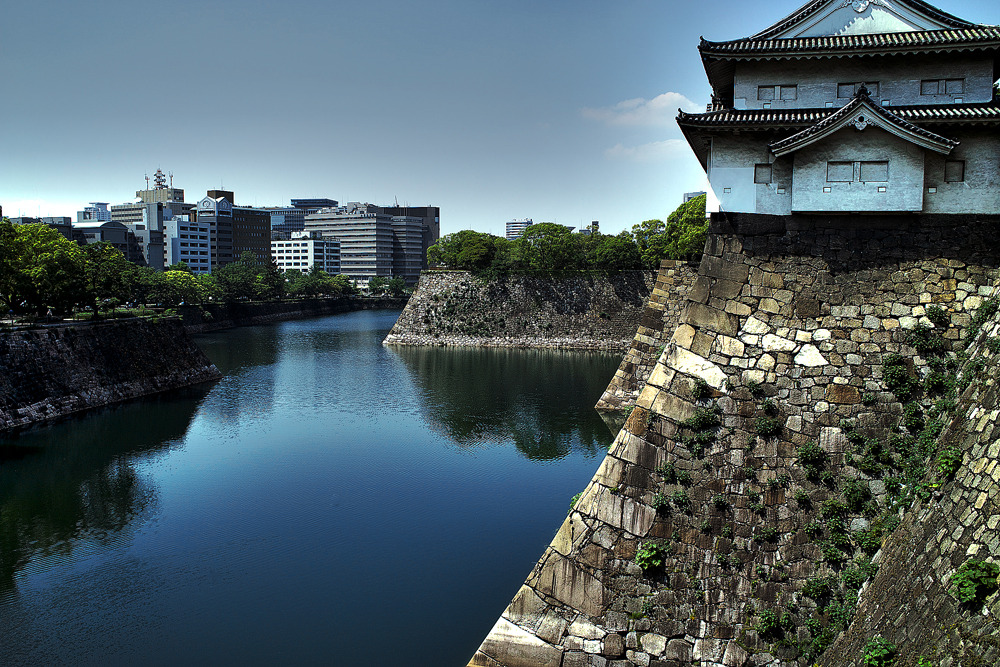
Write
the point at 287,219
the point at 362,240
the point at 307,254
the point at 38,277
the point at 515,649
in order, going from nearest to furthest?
the point at 515,649 < the point at 38,277 < the point at 307,254 < the point at 362,240 < the point at 287,219

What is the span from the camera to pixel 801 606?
342 inches

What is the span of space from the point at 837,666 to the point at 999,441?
121 inches

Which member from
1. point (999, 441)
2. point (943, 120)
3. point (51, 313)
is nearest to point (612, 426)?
point (943, 120)

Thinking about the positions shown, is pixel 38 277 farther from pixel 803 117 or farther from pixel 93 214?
pixel 93 214

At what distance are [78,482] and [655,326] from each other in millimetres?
18921

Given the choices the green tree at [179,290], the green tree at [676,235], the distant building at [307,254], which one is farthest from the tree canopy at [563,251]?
the distant building at [307,254]

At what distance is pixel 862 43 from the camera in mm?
10844

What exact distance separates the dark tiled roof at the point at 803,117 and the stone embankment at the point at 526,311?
115 ft

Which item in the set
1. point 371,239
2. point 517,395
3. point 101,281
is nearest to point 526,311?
point 517,395

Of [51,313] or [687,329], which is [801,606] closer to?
[687,329]

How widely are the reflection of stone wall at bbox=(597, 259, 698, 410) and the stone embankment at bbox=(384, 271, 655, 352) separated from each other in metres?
20.1

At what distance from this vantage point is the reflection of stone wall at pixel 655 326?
957 inches

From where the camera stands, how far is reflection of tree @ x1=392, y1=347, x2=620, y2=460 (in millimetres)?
24312

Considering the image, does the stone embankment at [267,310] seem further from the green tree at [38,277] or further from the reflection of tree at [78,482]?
the reflection of tree at [78,482]
